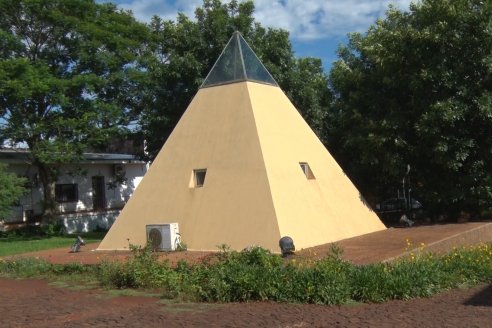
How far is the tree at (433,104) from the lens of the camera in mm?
15586

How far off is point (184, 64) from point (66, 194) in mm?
11709

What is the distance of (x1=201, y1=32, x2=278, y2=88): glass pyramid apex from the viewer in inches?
559

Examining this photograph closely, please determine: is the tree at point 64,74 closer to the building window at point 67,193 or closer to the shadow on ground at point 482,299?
the building window at point 67,193

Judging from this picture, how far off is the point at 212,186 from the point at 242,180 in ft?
2.53

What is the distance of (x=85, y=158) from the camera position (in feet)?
84.5

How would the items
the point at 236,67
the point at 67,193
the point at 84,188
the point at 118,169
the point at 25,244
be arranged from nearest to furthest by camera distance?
the point at 236,67 < the point at 25,244 < the point at 67,193 < the point at 84,188 < the point at 118,169

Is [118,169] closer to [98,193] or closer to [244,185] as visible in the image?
[98,193]

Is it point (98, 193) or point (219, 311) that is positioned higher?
point (98, 193)

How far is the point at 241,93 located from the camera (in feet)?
45.5

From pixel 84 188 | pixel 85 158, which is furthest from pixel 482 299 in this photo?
pixel 84 188

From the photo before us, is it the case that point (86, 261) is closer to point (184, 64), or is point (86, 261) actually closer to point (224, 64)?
point (224, 64)

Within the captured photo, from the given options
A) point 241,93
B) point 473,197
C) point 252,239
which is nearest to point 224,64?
point 241,93

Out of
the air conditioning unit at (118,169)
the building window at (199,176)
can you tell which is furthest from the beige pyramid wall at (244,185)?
the air conditioning unit at (118,169)

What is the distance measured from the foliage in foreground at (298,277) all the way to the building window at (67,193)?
18.9m
